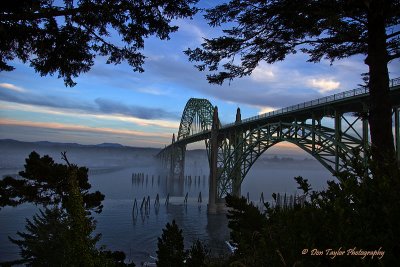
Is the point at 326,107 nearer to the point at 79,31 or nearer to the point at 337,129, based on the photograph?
the point at 337,129

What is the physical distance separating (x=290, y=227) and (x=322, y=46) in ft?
26.1

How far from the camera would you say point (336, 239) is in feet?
8.62

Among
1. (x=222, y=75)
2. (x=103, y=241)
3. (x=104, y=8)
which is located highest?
(x=104, y=8)

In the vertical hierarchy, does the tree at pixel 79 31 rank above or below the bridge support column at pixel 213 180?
above

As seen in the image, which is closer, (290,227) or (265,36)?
(290,227)

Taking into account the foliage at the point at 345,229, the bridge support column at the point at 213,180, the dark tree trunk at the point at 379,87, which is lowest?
the bridge support column at the point at 213,180

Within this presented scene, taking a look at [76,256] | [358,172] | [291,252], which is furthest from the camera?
[76,256]

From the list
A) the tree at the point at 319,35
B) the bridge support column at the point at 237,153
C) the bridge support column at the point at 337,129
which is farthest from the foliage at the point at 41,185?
the bridge support column at the point at 237,153

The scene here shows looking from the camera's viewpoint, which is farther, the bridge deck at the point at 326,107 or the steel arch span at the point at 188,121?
the steel arch span at the point at 188,121

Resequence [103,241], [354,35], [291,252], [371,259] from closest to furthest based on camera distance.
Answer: [371,259] < [291,252] < [354,35] < [103,241]

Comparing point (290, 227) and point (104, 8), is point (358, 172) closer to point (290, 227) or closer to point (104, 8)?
point (290, 227)

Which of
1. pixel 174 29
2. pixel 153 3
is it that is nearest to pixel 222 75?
pixel 174 29

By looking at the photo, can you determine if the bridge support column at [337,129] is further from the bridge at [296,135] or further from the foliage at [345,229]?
the foliage at [345,229]

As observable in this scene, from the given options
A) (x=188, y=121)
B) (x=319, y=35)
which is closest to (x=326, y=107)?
(x=319, y=35)
